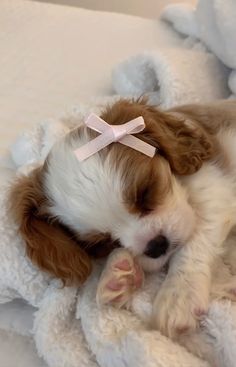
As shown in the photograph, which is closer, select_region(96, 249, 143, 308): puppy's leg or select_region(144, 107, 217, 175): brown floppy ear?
select_region(96, 249, 143, 308): puppy's leg

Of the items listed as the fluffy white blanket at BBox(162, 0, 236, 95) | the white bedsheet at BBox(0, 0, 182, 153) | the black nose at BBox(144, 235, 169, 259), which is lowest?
the white bedsheet at BBox(0, 0, 182, 153)

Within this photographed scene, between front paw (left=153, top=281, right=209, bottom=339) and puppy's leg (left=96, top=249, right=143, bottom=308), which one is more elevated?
front paw (left=153, top=281, right=209, bottom=339)

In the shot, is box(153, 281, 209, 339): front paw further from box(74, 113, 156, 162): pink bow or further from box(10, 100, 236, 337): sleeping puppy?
box(74, 113, 156, 162): pink bow

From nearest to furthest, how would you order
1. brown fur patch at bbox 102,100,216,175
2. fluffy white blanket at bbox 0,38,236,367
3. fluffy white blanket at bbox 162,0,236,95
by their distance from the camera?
1. fluffy white blanket at bbox 0,38,236,367
2. brown fur patch at bbox 102,100,216,175
3. fluffy white blanket at bbox 162,0,236,95

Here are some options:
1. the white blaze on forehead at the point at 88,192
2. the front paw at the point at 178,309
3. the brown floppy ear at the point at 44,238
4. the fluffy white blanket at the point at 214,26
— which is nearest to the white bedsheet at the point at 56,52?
the fluffy white blanket at the point at 214,26

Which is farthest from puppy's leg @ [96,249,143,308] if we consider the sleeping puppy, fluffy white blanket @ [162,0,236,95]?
fluffy white blanket @ [162,0,236,95]

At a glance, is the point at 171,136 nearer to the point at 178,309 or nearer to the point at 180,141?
the point at 180,141

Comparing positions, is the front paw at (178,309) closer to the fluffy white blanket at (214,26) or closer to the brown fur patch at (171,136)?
the brown fur patch at (171,136)

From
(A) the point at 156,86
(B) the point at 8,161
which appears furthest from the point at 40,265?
(A) the point at 156,86

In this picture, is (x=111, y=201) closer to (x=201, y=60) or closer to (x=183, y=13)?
(x=201, y=60)
